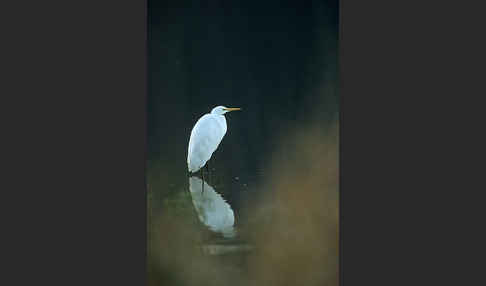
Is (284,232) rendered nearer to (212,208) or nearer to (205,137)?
(212,208)

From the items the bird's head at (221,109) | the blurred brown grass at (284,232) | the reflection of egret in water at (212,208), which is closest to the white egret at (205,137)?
the bird's head at (221,109)

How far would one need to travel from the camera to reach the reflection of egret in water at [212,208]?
4.92 metres

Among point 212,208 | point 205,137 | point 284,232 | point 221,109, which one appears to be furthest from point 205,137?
point 284,232

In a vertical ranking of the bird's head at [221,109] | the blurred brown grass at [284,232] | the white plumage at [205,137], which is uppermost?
the bird's head at [221,109]

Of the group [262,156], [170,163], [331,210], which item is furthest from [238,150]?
[331,210]

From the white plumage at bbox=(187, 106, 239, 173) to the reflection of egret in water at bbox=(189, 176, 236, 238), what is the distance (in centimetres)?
14

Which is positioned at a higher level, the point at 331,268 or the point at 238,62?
the point at 238,62

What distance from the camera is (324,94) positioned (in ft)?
16.2

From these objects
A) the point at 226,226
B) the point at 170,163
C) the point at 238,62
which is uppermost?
the point at 238,62

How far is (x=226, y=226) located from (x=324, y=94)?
1259 mm

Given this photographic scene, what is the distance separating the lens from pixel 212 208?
4.95 m

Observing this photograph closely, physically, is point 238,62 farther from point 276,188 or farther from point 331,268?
point 331,268

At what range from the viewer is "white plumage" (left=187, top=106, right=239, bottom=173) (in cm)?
492

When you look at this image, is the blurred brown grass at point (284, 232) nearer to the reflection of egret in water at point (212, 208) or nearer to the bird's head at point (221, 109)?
the reflection of egret in water at point (212, 208)
